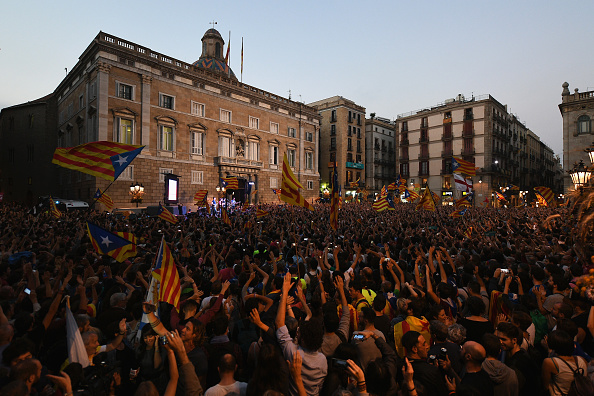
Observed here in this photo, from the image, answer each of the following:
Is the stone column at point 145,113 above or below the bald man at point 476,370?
above

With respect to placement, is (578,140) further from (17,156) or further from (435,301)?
(17,156)

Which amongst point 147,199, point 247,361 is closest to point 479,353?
point 247,361

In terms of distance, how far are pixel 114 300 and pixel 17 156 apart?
47969 millimetres

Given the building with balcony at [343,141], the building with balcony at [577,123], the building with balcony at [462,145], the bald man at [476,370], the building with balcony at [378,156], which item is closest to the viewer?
the bald man at [476,370]

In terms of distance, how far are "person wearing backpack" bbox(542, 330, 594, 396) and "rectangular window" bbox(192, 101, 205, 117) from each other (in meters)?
33.8

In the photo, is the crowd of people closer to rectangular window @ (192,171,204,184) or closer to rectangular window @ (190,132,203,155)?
rectangular window @ (192,171,204,184)

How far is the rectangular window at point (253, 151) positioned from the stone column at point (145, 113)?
11743 millimetres

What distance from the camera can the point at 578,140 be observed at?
104 feet

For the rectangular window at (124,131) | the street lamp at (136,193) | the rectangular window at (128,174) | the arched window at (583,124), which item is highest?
the arched window at (583,124)

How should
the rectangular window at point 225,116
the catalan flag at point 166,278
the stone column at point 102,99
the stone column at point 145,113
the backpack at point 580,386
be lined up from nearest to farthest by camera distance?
the backpack at point 580,386, the catalan flag at point 166,278, the stone column at point 102,99, the stone column at point 145,113, the rectangular window at point 225,116

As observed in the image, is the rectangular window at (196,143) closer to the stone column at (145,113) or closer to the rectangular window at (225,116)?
the rectangular window at (225,116)

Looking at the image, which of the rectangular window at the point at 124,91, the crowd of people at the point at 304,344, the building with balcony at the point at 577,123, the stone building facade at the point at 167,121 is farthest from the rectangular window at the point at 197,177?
the building with balcony at the point at 577,123

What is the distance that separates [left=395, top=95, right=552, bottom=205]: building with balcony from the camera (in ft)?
150

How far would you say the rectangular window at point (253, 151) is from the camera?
37406 millimetres
